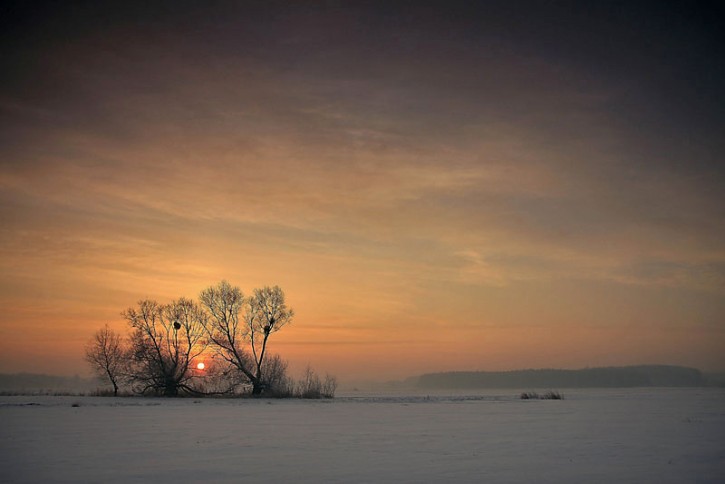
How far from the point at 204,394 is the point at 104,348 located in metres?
9.84

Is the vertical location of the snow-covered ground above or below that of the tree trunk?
below

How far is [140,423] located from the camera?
23.4 m

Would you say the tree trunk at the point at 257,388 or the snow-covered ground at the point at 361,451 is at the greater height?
the tree trunk at the point at 257,388

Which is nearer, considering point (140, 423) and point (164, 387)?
point (140, 423)

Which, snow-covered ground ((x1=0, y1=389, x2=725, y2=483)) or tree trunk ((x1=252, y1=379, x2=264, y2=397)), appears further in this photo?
tree trunk ((x1=252, y1=379, x2=264, y2=397))

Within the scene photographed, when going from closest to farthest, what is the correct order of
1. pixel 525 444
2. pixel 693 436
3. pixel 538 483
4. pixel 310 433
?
pixel 538 483
pixel 525 444
pixel 693 436
pixel 310 433

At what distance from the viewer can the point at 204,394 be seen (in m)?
52.0

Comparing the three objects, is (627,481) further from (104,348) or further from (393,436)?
(104,348)

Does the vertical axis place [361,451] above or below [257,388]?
below

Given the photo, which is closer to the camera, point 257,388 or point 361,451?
point 361,451

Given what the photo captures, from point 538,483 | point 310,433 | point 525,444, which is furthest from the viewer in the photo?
point 310,433

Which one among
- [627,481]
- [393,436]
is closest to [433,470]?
[627,481]

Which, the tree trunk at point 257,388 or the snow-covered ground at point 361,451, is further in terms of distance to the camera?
A: the tree trunk at point 257,388

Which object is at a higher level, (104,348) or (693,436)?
(104,348)
